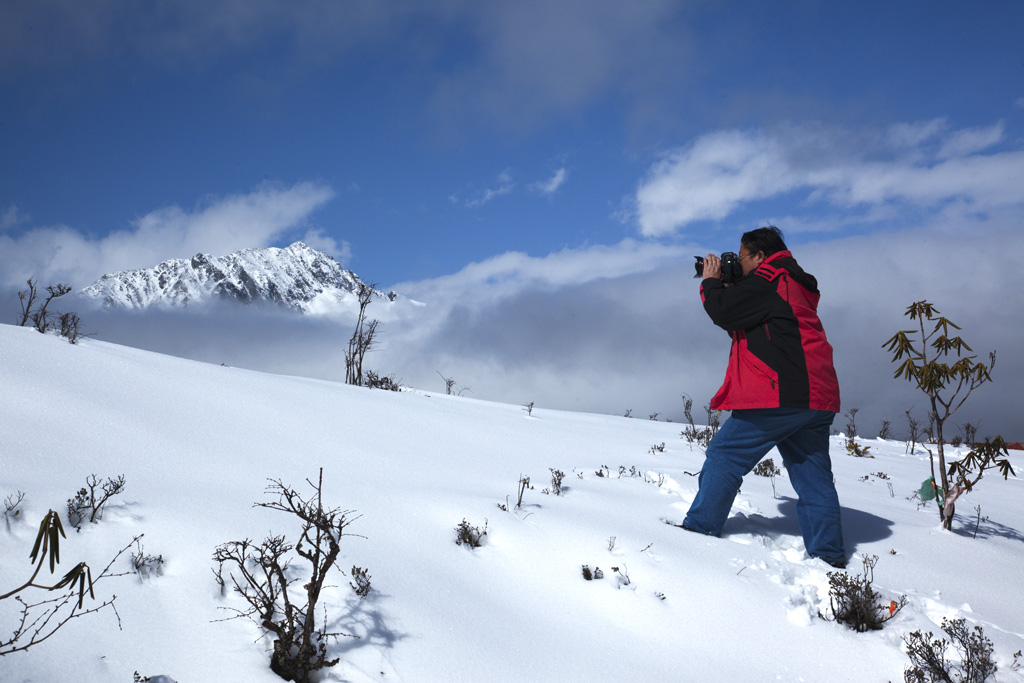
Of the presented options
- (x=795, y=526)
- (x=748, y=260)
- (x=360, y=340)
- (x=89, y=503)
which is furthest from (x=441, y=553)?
(x=360, y=340)

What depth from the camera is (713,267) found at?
354 centimetres

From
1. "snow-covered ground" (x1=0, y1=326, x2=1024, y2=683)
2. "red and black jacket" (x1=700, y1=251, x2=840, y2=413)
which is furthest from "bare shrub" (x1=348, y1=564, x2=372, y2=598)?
"red and black jacket" (x1=700, y1=251, x2=840, y2=413)

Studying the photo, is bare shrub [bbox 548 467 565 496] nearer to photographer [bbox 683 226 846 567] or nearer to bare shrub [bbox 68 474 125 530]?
photographer [bbox 683 226 846 567]

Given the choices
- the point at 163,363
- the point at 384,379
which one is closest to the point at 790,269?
the point at 163,363

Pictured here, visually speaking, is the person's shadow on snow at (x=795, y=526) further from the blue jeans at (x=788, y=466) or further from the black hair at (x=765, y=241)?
the black hair at (x=765, y=241)

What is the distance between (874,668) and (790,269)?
2.08 meters

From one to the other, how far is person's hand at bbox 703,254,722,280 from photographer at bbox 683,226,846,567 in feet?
0.33

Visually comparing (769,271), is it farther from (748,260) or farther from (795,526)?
(795,526)

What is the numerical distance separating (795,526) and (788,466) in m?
0.60

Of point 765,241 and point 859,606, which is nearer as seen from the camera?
point 859,606

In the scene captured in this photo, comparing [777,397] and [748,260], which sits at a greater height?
[748,260]

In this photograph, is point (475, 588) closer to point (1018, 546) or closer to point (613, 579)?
point (613, 579)

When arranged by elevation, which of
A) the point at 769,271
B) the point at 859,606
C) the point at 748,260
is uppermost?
the point at 748,260

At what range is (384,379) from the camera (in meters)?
10.2
